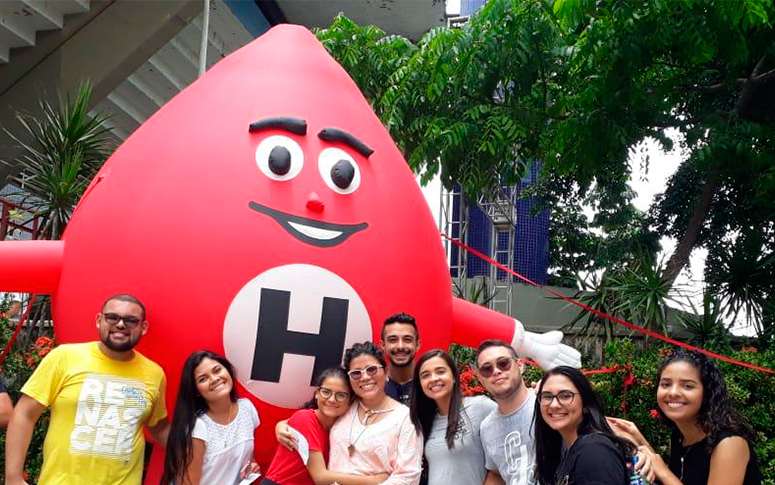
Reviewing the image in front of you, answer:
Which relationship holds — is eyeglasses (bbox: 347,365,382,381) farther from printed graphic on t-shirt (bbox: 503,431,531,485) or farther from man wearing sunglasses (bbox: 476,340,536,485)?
printed graphic on t-shirt (bbox: 503,431,531,485)

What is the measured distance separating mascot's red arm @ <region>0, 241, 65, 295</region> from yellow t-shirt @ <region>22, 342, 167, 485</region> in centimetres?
83

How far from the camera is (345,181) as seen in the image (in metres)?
4.18

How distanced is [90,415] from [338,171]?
5.45ft

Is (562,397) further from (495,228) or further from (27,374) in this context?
(495,228)

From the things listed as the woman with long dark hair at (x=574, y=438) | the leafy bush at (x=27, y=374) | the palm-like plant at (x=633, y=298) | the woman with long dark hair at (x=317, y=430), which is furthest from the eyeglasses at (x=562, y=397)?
the palm-like plant at (x=633, y=298)

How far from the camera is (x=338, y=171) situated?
417 centimetres

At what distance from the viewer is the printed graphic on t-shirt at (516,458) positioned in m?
3.21

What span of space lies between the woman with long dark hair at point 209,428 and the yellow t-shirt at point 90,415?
0.62 ft

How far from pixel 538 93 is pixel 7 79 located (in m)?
6.73

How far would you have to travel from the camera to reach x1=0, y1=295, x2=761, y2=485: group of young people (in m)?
3.28

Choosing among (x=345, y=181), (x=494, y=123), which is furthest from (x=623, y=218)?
(x=345, y=181)

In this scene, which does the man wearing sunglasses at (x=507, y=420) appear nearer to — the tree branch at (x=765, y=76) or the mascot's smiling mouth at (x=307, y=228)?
the mascot's smiling mouth at (x=307, y=228)

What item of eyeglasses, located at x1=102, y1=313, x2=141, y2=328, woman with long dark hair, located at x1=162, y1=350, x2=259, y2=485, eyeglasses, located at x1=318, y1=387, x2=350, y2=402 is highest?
eyeglasses, located at x1=102, y1=313, x2=141, y2=328

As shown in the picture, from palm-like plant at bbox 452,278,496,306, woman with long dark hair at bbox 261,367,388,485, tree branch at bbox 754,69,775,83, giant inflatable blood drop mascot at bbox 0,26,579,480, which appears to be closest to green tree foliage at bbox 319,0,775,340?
tree branch at bbox 754,69,775,83
